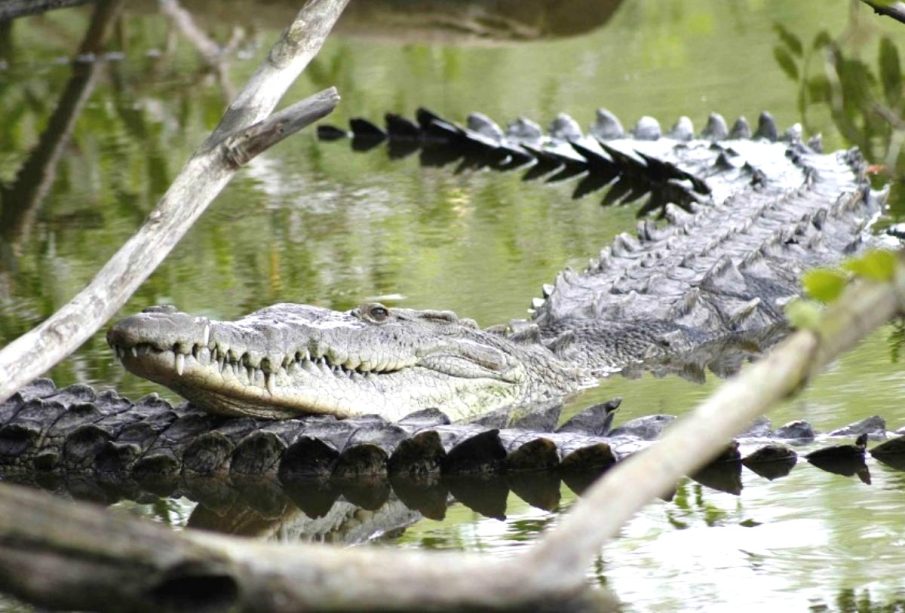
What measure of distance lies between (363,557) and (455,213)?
24.6 feet

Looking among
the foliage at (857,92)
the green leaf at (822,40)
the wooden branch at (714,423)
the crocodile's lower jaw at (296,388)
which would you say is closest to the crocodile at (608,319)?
the crocodile's lower jaw at (296,388)

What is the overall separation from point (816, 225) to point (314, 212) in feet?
10.3

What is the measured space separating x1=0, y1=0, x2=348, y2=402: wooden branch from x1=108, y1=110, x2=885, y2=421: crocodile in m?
0.50

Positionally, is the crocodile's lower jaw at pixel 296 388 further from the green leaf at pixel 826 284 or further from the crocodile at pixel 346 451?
the green leaf at pixel 826 284

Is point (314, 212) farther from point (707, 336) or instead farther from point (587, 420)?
point (587, 420)

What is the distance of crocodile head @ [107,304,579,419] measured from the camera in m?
4.64

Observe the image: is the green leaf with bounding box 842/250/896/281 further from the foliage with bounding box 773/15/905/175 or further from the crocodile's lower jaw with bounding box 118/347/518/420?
the foliage with bounding box 773/15/905/175

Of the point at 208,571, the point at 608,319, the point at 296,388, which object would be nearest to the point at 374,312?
the point at 296,388

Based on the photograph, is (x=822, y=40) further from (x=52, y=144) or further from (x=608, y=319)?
(x=52, y=144)

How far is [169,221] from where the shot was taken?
4125mm

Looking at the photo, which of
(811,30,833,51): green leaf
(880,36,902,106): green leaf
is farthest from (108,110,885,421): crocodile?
(880,36,902,106): green leaf

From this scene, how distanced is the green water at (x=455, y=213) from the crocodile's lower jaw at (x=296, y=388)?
0.35m

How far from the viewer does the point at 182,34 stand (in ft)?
56.2

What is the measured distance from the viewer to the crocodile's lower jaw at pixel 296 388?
466 cm
